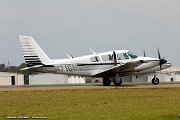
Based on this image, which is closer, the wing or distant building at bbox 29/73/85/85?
the wing

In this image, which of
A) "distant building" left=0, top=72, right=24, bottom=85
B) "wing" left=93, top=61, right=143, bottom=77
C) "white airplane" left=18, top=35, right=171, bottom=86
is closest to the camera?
"wing" left=93, top=61, right=143, bottom=77

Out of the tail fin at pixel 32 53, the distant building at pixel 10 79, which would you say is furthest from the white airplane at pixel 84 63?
the distant building at pixel 10 79

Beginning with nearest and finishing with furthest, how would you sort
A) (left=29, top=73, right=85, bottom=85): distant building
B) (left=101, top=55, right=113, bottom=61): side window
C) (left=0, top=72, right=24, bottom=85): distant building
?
(left=101, top=55, right=113, bottom=61): side window, (left=29, top=73, right=85, bottom=85): distant building, (left=0, top=72, right=24, bottom=85): distant building

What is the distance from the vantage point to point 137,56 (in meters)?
50.2

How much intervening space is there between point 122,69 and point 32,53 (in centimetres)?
867

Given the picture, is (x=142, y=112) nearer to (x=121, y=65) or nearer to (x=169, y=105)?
(x=169, y=105)

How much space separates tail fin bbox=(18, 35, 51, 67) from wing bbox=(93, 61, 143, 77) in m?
5.34

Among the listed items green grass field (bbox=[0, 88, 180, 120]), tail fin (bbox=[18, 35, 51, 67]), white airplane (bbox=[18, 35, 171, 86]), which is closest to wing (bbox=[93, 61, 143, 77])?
white airplane (bbox=[18, 35, 171, 86])

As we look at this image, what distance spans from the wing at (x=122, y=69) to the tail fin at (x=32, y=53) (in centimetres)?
534

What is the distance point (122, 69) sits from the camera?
162 feet

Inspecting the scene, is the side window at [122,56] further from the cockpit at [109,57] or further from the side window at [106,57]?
the side window at [106,57]

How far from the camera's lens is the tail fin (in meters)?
49.2

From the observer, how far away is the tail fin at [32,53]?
1937 inches

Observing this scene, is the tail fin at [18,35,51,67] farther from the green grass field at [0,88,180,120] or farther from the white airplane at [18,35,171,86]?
the green grass field at [0,88,180,120]
